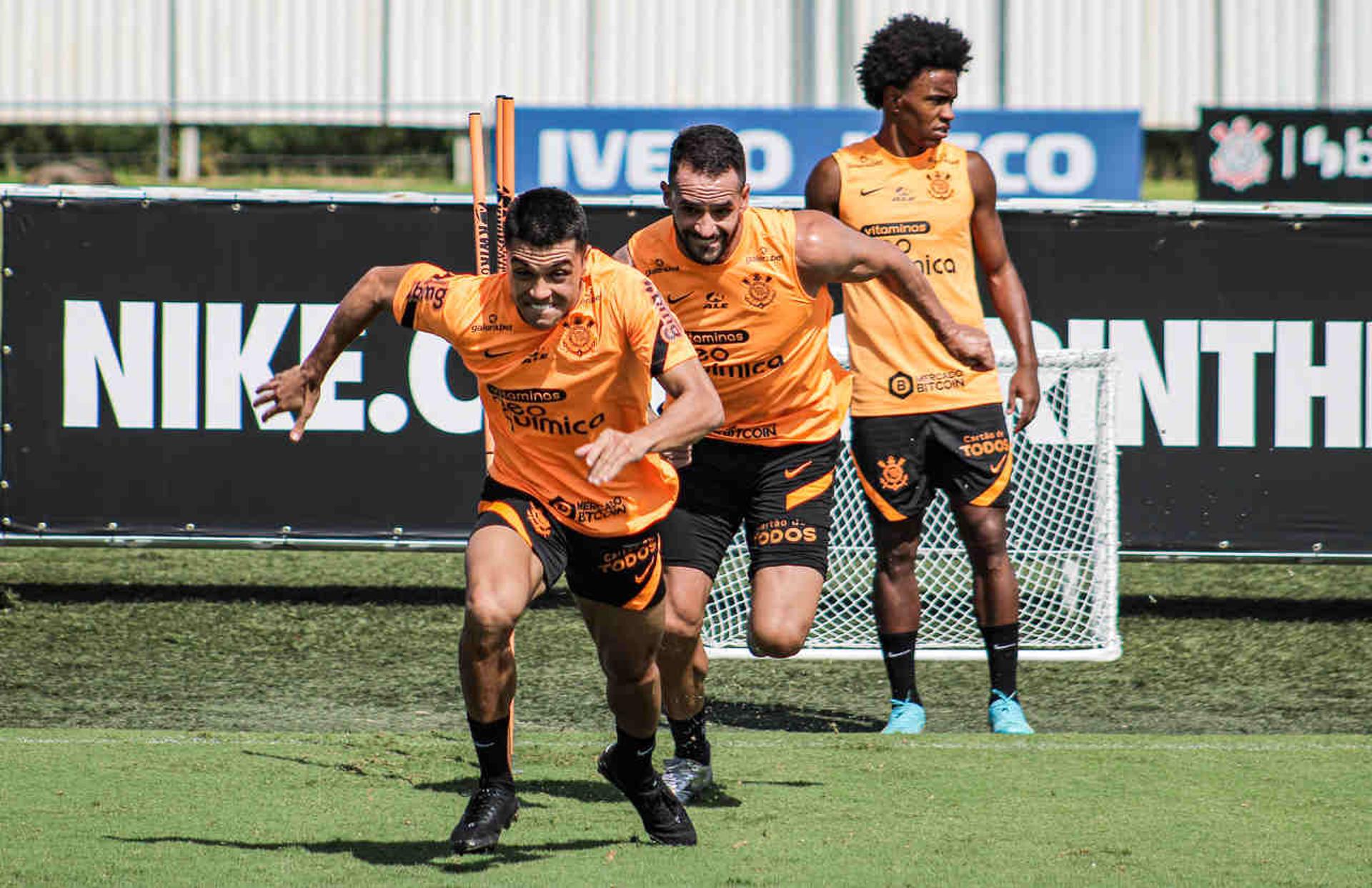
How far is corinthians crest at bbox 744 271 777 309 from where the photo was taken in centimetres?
581

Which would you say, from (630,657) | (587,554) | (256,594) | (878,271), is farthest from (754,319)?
(256,594)

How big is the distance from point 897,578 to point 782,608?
119 cm

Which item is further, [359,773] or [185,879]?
[359,773]

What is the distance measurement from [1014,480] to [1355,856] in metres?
3.96

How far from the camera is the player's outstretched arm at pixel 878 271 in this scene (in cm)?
574

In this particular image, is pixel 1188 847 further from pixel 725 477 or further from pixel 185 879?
pixel 185 879

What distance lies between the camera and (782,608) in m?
5.89

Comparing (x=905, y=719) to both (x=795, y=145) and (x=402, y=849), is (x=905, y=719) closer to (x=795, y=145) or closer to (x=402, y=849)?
(x=402, y=849)

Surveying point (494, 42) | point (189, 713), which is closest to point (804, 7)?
point (494, 42)

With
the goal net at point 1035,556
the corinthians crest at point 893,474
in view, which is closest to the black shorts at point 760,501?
the corinthians crest at point 893,474

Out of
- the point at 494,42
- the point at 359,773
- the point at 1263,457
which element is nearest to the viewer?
the point at 359,773

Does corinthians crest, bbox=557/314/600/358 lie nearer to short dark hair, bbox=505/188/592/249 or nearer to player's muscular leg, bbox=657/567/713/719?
short dark hair, bbox=505/188/592/249

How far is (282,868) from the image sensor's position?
4.76m

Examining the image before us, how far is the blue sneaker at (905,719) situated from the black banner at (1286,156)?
38.9 feet
